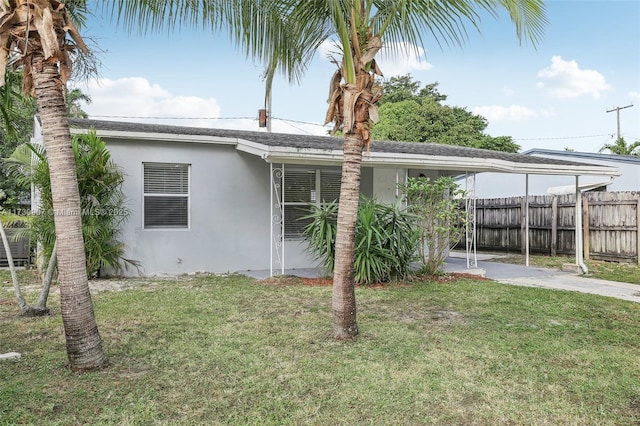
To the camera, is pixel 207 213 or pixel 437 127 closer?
pixel 207 213

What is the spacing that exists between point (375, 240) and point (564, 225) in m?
8.02

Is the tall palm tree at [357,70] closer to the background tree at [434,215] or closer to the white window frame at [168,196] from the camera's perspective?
the background tree at [434,215]

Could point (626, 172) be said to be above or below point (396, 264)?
above

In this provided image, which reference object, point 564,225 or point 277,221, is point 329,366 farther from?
point 564,225

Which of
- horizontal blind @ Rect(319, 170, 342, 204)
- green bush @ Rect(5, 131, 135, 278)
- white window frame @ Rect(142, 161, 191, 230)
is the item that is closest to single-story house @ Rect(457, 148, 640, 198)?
horizontal blind @ Rect(319, 170, 342, 204)

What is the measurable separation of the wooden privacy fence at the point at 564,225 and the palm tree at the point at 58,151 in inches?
491

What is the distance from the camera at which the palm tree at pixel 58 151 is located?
3.81 m

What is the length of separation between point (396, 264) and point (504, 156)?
567 cm

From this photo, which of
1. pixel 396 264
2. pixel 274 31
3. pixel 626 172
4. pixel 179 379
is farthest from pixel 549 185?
pixel 179 379

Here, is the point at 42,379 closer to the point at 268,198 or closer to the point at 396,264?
the point at 396,264

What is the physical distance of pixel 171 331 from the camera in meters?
5.35

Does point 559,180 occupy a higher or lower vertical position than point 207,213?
higher

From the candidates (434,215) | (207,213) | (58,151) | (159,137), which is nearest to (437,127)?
(434,215)

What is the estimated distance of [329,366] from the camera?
13.7ft
